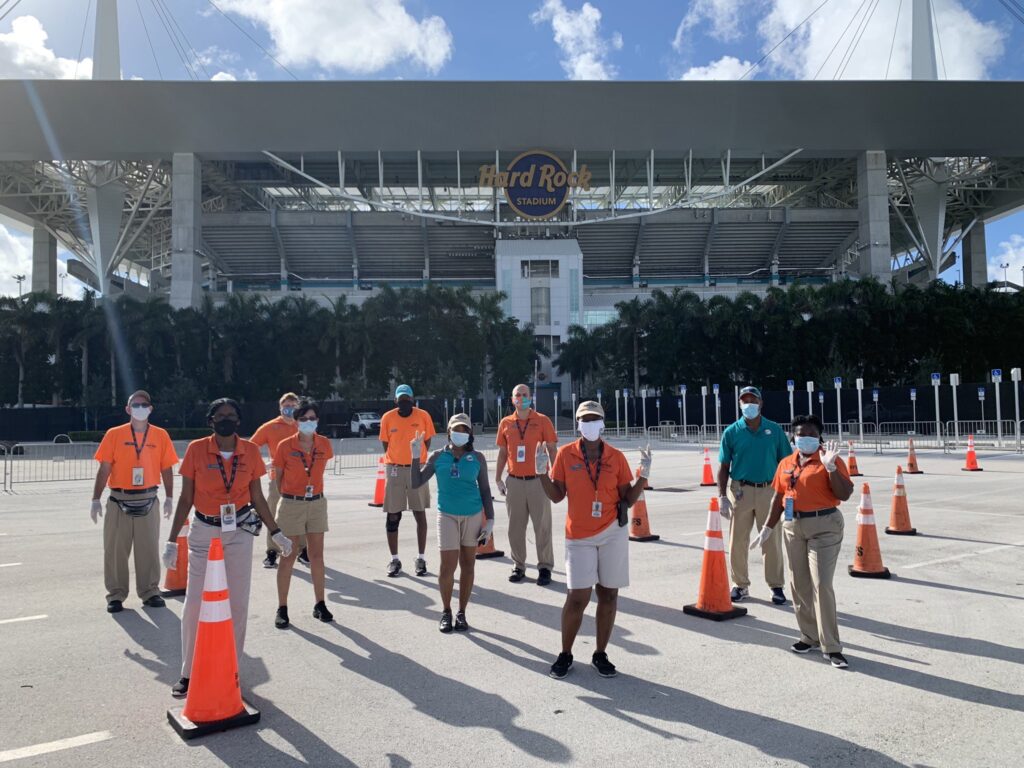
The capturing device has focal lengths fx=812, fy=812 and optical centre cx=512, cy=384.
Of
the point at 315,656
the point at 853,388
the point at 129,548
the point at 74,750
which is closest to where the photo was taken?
the point at 74,750

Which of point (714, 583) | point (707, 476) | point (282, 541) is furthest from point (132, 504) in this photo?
point (707, 476)

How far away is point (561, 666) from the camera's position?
5.55 m

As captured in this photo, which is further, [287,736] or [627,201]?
[627,201]

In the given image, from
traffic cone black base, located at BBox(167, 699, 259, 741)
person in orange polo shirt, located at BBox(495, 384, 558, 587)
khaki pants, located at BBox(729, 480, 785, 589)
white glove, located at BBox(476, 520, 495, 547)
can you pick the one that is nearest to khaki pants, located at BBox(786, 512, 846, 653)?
khaki pants, located at BBox(729, 480, 785, 589)

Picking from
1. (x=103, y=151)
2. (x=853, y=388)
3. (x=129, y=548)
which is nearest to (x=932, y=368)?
(x=853, y=388)

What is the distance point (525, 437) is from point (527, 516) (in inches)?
34.1

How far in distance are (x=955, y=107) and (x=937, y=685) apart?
70420mm

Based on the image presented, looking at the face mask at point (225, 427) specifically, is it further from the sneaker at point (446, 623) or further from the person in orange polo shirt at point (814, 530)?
the person in orange polo shirt at point (814, 530)

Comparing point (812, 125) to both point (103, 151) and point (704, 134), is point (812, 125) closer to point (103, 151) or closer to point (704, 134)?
point (704, 134)

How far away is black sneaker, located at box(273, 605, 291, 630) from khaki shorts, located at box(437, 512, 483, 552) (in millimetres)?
1486

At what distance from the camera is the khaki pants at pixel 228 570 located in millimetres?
5367

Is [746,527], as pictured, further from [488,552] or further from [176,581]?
[176,581]

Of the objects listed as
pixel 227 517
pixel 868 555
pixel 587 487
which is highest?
pixel 587 487

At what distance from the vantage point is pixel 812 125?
213 feet
